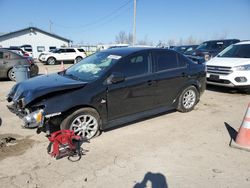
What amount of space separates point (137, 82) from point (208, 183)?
229cm

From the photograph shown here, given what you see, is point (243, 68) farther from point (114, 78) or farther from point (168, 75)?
point (114, 78)

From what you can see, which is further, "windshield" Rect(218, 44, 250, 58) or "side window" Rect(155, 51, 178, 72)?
"windshield" Rect(218, 44, 250, 58)

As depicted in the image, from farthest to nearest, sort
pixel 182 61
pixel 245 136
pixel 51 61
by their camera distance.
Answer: pixel 51 61 → pixel 182 61 → pixel 245 136

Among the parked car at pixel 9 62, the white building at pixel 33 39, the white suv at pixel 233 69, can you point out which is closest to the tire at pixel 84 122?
the white suv at pixel 233 69

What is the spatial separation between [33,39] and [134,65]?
37447 millimetres

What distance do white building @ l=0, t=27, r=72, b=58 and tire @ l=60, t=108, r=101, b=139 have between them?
37386 millimetres

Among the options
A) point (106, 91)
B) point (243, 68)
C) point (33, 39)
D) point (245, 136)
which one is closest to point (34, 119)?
point (106, 91)

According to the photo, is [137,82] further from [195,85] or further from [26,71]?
[26,71]

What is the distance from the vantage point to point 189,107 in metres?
5.91

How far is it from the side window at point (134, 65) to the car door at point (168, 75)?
0.27 m

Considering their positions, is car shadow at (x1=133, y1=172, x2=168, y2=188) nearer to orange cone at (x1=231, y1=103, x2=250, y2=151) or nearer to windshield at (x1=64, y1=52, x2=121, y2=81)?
orange cone at (x1=231, y1=103, x2=250, y2=151)

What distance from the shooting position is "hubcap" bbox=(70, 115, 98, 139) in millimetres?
4094

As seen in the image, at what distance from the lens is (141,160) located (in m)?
3.58

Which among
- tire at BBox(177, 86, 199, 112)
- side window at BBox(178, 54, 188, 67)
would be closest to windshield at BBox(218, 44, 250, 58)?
tire at BBox(177, 86, 199, 112)
